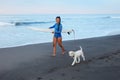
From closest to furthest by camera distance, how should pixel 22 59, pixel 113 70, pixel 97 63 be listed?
pixel 113 70 → pixel 97 63 → pixel 22 59

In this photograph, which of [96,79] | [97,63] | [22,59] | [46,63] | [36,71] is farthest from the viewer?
[22,59]

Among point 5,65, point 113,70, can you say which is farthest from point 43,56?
point 113,70

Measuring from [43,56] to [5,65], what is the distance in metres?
1.87

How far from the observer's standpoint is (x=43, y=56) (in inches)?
367

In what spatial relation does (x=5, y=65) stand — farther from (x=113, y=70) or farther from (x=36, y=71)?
(x=113, y=70)

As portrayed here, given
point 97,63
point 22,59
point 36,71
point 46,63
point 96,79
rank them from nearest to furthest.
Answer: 1. point 96,79
2. point 36,71
3. point 97,63
4. point 46,63
5. point 22,59

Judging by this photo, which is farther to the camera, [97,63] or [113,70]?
[97,63]

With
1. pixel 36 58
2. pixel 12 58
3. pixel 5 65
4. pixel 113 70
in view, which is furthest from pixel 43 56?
pixel 113 70

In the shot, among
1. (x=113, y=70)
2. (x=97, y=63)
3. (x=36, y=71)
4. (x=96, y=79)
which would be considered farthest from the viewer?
(x=97, y=63)

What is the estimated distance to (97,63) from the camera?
755 cm

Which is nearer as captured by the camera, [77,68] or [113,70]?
[113,70]

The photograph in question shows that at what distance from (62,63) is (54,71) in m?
1.14

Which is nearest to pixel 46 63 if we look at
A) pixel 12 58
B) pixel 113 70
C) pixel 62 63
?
pixel 62 63

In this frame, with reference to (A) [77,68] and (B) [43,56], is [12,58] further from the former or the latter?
(A) [77,68]
